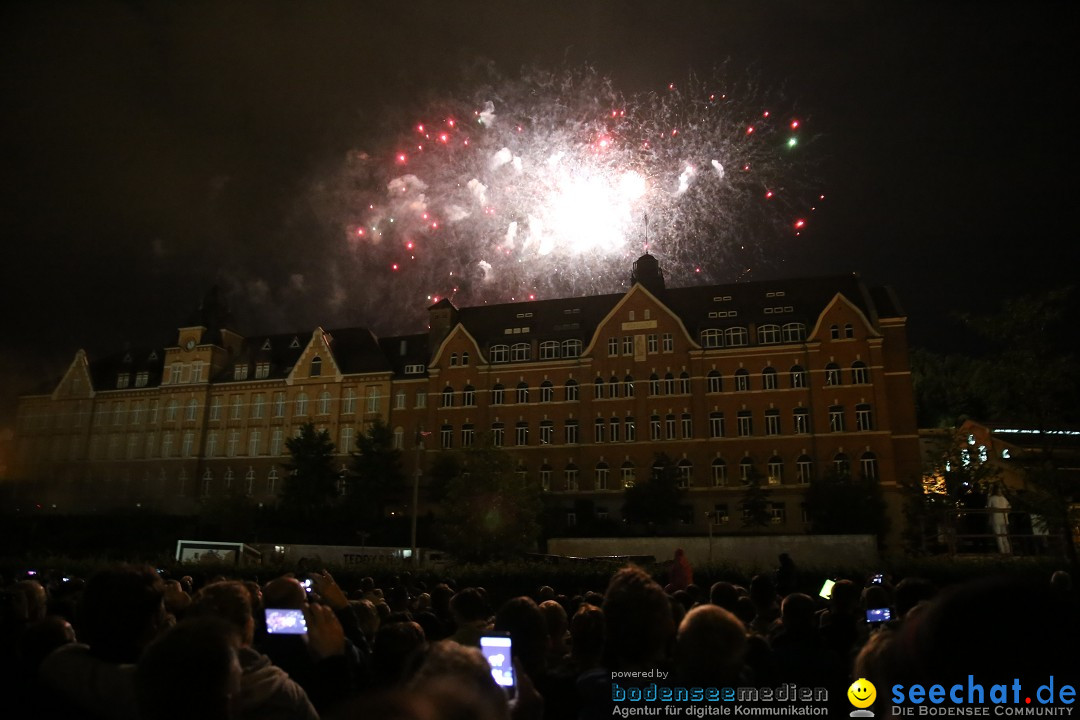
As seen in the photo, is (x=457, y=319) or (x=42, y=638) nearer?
(x=42, y=638)

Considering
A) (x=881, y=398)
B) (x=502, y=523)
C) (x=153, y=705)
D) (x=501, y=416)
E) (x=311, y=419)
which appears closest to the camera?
(x=153, y=705)

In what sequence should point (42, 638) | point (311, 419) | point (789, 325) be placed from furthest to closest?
point (311, 419) < point (789, 325) < point (42, 638)

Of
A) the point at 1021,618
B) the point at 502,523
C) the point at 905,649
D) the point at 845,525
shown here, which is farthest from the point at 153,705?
the point at 845,525

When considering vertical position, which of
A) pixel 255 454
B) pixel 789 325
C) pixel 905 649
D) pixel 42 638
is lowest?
pixel 42 638

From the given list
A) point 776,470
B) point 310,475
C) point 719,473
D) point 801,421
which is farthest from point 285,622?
point 310,475

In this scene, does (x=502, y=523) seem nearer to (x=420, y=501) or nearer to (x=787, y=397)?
(x=420, y=501)

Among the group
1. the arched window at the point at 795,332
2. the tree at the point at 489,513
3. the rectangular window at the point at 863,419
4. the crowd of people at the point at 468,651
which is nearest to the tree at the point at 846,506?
the rectangular window at the point at 863,419

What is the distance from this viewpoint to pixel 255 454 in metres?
67.6

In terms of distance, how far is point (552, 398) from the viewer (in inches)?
2362

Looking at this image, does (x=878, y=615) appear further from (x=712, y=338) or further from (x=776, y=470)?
(x=712, y=338)

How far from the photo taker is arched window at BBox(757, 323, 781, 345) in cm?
5619

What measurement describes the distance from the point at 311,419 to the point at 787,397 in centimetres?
4050

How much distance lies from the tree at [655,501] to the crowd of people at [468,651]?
4293 cm

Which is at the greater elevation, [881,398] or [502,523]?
[881,398]
